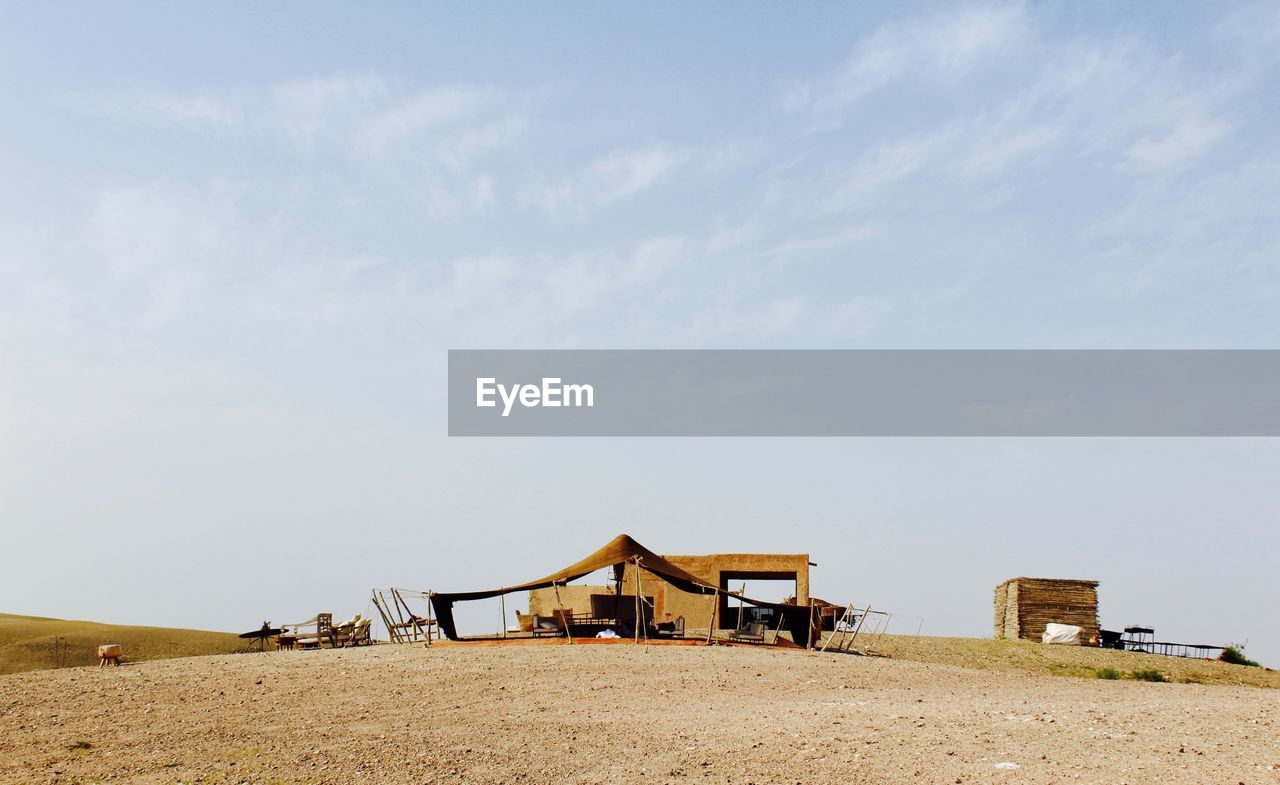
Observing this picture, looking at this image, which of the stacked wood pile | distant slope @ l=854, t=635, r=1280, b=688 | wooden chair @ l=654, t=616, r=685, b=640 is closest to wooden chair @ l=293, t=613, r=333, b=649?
wooden chair @ l=654, t=616, r=685, b=640

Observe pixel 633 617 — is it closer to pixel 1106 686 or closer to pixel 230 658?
pixel 230 658

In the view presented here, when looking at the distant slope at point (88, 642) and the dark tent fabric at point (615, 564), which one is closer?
the dark tent fabric at point (615, 564)

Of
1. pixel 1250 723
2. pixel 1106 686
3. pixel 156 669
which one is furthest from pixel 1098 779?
pixel 156 669

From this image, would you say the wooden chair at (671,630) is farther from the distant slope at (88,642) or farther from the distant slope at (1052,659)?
the distant slope at (88,642)

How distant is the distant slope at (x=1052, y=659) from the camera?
2730 centimetres

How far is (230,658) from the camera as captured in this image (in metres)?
21.6

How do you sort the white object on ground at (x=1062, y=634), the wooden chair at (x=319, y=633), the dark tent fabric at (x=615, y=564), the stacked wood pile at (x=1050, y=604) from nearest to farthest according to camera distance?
the dark tent fabric at (x=615, y=564), the wooden chair at (x=319, y=633), the white object on ground at (x=1062, y=634), the stacked wood pile at (x=1050, y=604)

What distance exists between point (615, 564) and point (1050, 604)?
16500 mm

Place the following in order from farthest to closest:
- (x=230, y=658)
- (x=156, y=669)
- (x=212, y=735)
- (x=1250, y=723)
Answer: (x=230, y=658) → (x=156, y=669) → (x=1250, y=723) → (x=212, y=735)

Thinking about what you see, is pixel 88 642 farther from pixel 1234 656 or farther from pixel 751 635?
pixel 1234 656

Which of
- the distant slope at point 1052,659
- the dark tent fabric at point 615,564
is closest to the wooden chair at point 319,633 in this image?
the dark tent fabric at point 615,564

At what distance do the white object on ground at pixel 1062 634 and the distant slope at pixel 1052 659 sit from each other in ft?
2.46

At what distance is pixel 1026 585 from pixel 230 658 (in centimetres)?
2548

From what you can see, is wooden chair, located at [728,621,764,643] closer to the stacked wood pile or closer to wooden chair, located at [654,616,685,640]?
wooden chair, located at [654,616,685,640]
